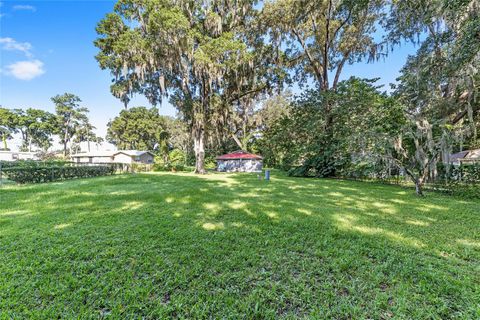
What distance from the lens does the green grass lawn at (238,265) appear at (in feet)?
5.47

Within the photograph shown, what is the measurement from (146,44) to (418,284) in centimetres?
1407

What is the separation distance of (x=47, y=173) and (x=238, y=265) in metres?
12.3

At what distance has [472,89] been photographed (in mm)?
6465

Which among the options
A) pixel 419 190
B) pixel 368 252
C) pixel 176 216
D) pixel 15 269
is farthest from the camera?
pixel 419 190

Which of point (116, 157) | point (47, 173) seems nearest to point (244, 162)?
point (47, 173)

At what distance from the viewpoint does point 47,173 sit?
10.1 meters

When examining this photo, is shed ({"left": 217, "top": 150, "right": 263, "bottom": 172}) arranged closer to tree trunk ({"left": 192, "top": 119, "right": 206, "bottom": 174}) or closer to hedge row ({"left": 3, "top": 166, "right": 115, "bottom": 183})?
tree trunk ({"left": 192, "top": 119, "right": 206, "bottom": 174})

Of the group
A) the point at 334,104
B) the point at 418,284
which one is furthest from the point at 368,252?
the point at 334,104

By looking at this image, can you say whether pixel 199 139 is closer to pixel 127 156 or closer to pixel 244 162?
pixel 244 162

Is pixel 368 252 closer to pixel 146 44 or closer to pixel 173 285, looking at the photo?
pixel 173 285

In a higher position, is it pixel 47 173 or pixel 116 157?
pixel 116 157

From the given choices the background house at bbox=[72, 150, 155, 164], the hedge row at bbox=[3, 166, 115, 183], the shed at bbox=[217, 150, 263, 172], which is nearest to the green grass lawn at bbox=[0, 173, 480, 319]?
the hedge row at bbox=[3, 166, 115, 183]

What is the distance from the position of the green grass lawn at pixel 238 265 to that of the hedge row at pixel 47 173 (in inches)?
266

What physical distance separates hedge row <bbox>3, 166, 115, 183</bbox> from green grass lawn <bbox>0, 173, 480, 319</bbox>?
22.2ft
